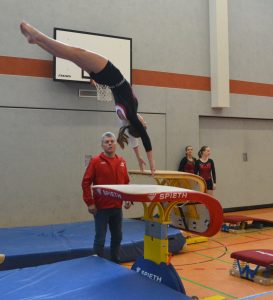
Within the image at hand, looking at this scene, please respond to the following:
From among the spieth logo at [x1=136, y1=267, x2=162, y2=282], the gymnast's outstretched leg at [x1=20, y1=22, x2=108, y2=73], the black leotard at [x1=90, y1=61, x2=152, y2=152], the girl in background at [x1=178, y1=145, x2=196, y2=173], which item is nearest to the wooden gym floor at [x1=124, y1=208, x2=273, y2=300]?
the spieth logo at [x1=136, y1=267, x2=162, y2=282]

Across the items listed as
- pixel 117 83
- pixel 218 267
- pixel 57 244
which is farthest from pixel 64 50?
pixel 218 267

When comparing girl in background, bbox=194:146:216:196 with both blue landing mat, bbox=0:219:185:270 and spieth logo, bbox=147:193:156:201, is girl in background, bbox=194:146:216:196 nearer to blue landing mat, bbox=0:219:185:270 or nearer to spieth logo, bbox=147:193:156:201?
blue landing mat, bbox=0:219:185:270

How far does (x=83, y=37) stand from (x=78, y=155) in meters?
2.41

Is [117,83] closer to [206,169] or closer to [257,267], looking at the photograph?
[257,267]

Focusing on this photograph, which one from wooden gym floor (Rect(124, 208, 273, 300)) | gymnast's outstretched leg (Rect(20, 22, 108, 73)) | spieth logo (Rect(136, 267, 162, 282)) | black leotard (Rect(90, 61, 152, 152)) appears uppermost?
gymnast's outstretched leg (Rect(20, 22, 108, 73))

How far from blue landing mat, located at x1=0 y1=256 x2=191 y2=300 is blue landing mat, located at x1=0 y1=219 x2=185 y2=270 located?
586 mm

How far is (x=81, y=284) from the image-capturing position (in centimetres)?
353

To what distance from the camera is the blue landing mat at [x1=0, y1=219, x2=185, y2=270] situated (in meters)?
4.62

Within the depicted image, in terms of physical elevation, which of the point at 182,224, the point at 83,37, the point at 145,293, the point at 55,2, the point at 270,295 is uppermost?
the point at 55,2

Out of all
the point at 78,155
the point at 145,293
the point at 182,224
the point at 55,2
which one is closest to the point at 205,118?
the point at 78,155

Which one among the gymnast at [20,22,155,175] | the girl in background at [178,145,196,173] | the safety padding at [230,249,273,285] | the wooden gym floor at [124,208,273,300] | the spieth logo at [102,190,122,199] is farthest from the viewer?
the girl in background at [178,145,196,173]

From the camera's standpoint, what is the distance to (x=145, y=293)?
3268mm

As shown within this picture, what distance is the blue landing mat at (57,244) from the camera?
15.2 feet

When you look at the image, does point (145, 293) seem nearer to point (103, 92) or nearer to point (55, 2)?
point (103, 92)
